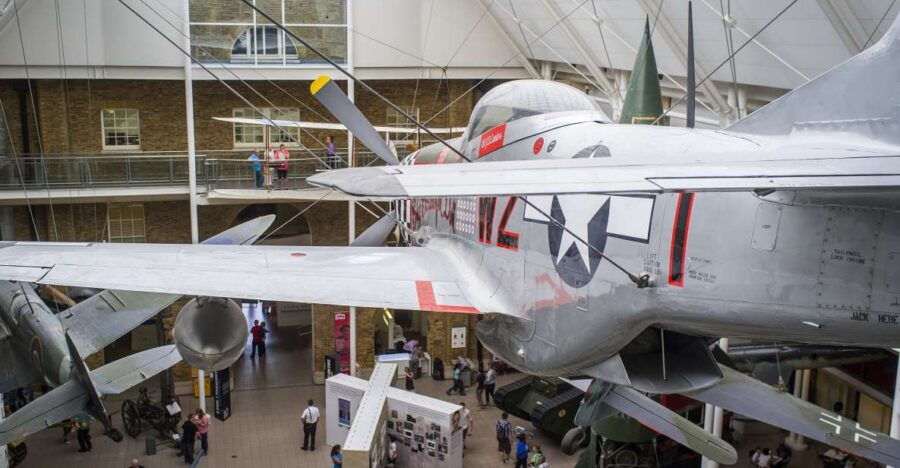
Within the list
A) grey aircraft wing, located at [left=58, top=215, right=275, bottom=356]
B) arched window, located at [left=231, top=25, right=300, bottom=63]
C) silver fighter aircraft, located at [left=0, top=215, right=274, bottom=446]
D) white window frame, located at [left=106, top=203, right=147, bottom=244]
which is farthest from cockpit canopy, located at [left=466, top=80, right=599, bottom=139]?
white window frame, located at [left=106, top=203, right=147, bottom=244]

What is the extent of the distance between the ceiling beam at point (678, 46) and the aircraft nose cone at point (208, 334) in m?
7.70

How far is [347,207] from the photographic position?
21594mm

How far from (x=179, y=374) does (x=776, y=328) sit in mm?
18332

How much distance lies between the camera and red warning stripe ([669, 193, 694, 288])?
535cm

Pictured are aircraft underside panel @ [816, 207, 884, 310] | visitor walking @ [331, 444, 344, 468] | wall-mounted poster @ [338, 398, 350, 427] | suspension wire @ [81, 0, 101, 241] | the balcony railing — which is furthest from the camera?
the balcony railing

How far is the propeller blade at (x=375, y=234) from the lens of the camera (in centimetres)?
1202

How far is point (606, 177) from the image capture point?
12.6ft

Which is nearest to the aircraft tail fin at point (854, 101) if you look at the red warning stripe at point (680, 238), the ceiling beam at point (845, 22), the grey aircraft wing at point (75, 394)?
the red warning stripe at point (680, 238)

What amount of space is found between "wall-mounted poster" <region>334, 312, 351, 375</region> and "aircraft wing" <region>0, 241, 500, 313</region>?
38.6ft

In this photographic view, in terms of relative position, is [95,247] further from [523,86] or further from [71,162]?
[71,162]

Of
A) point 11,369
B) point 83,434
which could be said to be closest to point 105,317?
point 11,369

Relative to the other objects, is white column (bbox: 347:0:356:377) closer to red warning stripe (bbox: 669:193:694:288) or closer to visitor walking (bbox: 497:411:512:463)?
visitor walking (bbox: 497:411:512:463)

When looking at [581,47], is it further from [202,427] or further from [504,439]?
[202,427]

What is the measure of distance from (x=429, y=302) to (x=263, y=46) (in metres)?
12.7
